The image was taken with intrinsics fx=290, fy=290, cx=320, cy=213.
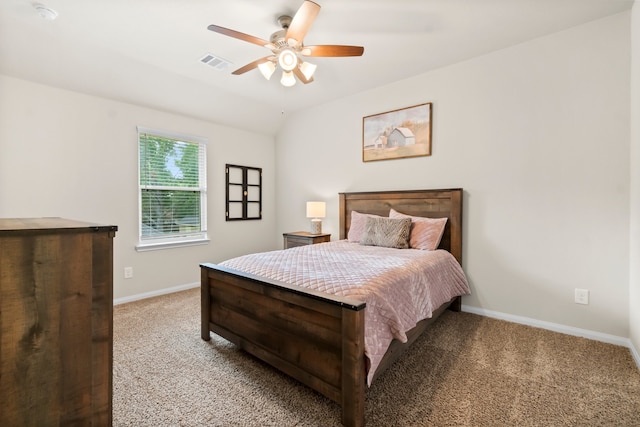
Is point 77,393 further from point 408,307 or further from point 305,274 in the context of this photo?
point 408,307

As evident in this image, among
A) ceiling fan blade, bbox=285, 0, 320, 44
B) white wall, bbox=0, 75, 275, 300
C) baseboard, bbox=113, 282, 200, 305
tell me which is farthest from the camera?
baseboard, bbox=113, 282, 200, 305

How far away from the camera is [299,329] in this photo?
1.72m

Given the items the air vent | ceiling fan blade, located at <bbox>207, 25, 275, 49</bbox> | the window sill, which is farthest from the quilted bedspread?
the air vent

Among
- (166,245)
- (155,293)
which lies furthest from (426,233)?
(155,293)

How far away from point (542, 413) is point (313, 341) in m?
1.29

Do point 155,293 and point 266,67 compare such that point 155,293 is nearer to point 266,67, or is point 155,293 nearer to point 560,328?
point 266,67

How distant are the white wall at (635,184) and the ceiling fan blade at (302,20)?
2.33m

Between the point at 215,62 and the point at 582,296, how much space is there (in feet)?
13.6

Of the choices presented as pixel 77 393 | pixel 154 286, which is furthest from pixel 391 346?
pixel 154 286

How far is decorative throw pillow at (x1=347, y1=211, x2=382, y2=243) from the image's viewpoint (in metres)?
3.55

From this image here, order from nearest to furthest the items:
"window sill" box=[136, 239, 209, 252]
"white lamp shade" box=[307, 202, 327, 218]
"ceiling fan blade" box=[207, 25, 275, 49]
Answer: "ceiling fan blade" box=[207, 25, 275, 49], "window sill" box=[136, 239, 209, 252], "white lamp shade" box=[307, 202, 327, 218]

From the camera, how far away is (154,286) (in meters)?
3.63

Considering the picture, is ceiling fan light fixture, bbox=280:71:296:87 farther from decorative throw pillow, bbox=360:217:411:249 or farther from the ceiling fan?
decorative throw pillow, bbox=360:217:411:249

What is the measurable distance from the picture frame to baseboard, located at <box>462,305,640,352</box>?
70.9 inches
